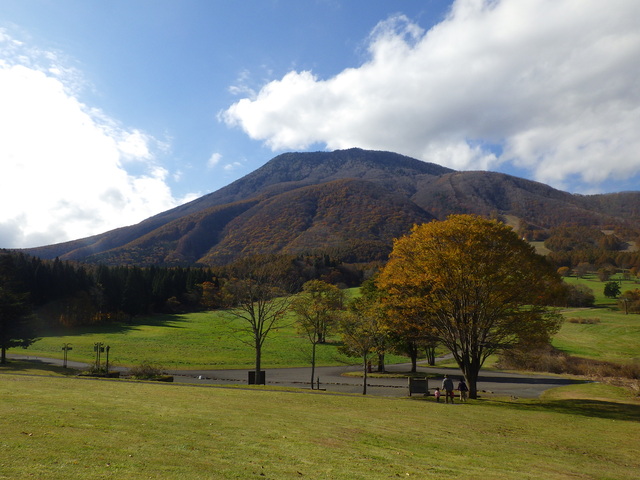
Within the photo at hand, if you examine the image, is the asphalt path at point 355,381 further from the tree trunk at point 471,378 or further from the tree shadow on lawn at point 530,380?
the tree trunk at point 471,378

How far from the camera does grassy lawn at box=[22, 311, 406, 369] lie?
48.8 m

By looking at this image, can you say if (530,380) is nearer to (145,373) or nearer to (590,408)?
(590,408)

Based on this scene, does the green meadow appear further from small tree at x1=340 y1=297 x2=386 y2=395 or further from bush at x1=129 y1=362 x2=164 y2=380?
bush at x1=129 y1=362 x2=164 y2=380

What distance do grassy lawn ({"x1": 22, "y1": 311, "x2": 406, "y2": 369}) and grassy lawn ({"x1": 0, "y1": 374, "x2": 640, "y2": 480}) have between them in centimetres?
2374

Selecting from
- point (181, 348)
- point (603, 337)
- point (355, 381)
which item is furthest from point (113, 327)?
point (603, 337)

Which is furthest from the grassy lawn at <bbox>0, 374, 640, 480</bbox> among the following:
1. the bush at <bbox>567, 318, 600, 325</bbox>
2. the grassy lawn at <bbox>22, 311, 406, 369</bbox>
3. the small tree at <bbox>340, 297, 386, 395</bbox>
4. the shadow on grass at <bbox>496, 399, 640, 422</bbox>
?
the bush at <bbox>567, 318, 600, 325</bbox>

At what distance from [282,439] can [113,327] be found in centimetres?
8048

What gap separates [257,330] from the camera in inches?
1331

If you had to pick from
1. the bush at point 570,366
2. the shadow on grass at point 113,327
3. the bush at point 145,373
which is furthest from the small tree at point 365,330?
the shadow on grass at point 113,327

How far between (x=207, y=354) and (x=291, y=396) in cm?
3493

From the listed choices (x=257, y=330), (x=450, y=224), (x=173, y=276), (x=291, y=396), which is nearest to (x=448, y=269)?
(x=450, y=224)

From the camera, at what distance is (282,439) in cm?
1101

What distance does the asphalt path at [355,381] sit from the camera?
1260 inches

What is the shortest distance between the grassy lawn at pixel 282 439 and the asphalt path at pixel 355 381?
1177 cm
